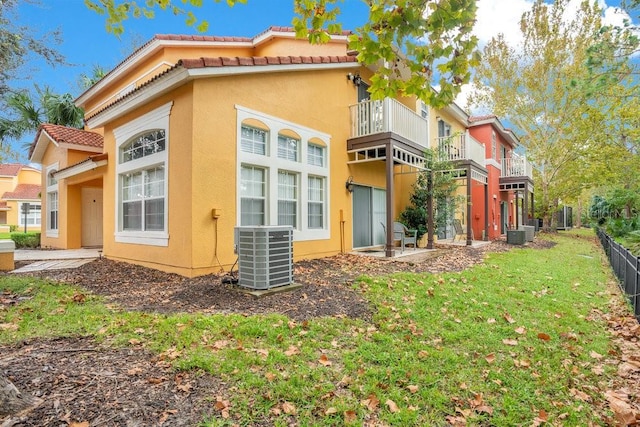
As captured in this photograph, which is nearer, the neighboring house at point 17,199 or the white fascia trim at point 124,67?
the white fascia trim at point 124,67

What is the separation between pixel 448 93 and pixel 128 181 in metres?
8.69

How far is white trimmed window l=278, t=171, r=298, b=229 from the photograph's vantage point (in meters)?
9.08

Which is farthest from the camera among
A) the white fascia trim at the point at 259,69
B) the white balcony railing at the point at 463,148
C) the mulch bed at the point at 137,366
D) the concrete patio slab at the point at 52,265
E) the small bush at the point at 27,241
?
the white balcony railing at the point at 463,148

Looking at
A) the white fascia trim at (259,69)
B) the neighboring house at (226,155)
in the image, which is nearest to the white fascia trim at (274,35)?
the neighboring house at (226,155)

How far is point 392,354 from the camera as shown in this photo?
12.3 feet

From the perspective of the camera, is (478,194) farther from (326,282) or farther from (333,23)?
(333,23)

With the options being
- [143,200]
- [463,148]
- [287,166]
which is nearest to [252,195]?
[287,166]

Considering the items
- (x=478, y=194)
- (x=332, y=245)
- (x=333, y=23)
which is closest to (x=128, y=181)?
(x=332, y=245)

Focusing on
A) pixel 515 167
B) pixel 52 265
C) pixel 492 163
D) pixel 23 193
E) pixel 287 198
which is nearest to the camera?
pixel 52 265

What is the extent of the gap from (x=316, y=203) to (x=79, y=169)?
773 cm

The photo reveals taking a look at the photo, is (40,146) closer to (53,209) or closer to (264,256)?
(53,209)

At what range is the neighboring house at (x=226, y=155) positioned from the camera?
735 cm

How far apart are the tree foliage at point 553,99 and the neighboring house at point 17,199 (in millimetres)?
37678

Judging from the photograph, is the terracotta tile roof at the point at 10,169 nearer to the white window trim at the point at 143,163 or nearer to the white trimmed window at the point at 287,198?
the white window trim at the point at 143,163
